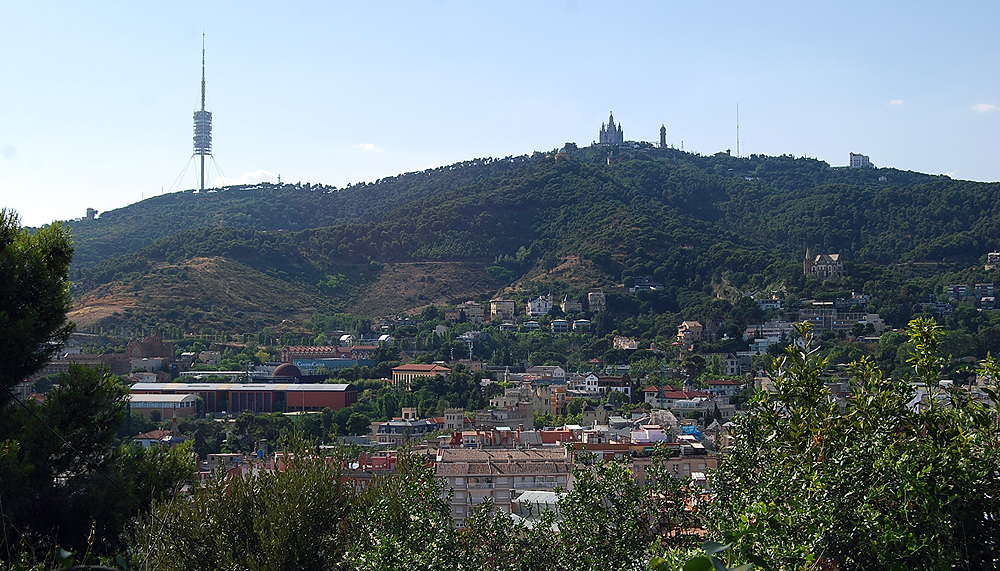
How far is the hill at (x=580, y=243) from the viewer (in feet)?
191

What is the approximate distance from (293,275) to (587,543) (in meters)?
61.2

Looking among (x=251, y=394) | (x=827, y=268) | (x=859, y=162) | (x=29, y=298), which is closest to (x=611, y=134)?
(x=859, y=162)

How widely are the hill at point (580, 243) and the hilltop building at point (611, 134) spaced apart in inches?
612

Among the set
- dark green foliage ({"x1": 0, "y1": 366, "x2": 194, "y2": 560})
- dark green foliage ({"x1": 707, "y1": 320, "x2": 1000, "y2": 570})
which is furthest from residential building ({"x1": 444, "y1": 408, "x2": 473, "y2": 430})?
dark green foliage ({"x1": 707, "y1": 320, "x2": 1000, "y2": 570})

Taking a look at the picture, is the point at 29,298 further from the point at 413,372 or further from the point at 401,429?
the point at 413,372

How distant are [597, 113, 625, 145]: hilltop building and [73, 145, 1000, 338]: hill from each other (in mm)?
15539

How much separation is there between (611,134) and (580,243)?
44.1 m

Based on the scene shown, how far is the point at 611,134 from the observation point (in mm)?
109625

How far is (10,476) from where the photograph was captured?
6645 millimetres

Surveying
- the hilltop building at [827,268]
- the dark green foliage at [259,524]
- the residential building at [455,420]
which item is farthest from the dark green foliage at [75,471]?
the hilltop building at [827,268]

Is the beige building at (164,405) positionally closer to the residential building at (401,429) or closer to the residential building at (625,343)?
the residential building at (401,429)

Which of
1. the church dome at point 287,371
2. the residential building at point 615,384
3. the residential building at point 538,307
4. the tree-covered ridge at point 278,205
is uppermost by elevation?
the tree-covered ridge at point 278,205

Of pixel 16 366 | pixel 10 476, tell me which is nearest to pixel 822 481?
pixel 10 476

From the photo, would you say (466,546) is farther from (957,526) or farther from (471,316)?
(471,316)
